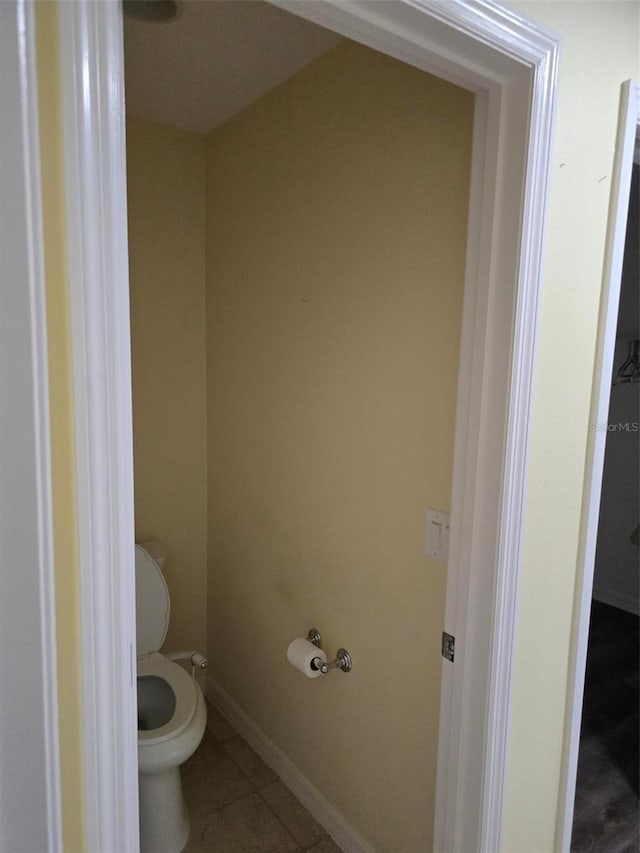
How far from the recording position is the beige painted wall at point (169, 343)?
214 cm

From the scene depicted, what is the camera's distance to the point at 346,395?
5.29ft

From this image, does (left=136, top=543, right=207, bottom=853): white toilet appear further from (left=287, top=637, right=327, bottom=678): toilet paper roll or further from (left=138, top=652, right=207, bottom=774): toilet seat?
(left=287, top=637, right=327, bottom=678): toilet paper roll

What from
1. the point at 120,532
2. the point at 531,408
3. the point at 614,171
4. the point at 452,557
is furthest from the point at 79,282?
the point at 614,171

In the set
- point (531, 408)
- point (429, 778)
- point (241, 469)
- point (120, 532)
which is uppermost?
point (531, 408)

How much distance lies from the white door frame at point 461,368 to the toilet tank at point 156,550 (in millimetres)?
1285

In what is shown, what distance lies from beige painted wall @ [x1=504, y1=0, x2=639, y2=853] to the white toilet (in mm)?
977

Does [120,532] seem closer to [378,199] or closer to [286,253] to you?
[378,199]

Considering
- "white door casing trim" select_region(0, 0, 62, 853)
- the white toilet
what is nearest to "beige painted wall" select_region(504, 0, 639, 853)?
"white door casing trim" select_region(0, 0, 62, 853)

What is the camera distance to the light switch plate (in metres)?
1.33

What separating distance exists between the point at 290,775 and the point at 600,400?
5.54 ft

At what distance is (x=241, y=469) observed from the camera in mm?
2168

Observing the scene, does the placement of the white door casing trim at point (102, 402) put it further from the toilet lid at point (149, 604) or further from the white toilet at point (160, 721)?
the toilet lid at point (149, 604)

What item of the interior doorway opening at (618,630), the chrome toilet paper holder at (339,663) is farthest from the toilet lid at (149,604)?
the interior doorway opening at (618,630)

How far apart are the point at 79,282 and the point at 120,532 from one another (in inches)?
11.5
